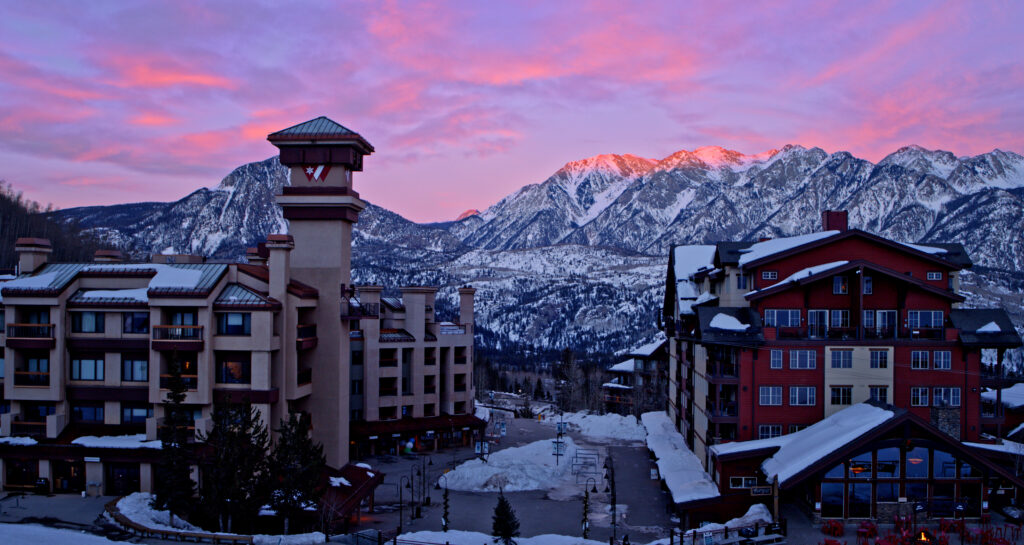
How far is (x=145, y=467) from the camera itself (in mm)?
39000

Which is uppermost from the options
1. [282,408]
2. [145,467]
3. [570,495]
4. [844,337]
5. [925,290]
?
[925,290]

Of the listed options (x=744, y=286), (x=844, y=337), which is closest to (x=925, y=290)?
(x=844, y=337)

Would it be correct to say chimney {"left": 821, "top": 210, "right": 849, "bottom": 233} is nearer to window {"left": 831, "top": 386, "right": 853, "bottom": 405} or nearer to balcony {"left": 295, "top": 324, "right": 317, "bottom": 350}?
window {"left": 831, "top": 386, "right": 853, "bottom": 405}

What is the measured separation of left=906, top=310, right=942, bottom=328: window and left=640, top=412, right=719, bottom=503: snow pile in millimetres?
13859

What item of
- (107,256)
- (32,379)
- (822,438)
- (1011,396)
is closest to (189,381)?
(32,379)

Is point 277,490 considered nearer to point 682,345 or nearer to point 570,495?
point 570,495

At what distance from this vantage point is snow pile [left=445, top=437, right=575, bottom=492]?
163 feet

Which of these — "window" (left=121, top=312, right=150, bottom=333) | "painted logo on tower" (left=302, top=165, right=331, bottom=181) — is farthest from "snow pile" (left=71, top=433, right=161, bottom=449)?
"painted logo on tower" (left=302, top=165, right=331, bottom=181)

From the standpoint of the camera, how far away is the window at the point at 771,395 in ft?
138

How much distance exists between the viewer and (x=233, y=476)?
106 feet

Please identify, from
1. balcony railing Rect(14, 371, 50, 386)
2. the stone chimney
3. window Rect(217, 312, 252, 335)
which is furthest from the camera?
Answer: the stone chimney

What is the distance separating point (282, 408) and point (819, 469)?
2696cm

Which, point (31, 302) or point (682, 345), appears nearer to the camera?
point (31, 302)

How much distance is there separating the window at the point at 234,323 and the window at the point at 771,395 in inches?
1078
